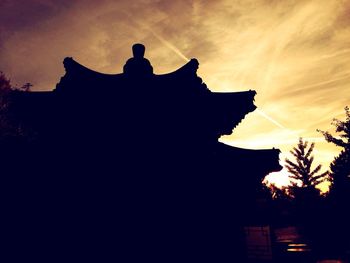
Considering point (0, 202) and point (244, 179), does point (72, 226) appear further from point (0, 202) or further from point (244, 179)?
point (244, 179)

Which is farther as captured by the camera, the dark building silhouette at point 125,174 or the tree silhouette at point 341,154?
the tree silhouette at point 341,154

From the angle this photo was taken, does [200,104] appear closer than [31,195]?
No

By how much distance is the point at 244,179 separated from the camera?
5.52 m

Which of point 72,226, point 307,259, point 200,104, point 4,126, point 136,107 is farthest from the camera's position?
point 4,126

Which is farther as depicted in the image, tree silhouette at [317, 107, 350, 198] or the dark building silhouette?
tree silhouette at [317, 107, 350, 198]

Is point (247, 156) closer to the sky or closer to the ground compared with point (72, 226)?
closer to the sky

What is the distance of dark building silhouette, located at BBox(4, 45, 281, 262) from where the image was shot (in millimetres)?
4602

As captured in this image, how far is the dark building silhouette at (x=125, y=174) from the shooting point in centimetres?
460

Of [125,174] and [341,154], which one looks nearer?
[125,174]

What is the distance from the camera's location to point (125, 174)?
4.77 m

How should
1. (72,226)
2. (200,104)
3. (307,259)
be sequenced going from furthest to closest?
(307,259) < (200,104) < (72,226)

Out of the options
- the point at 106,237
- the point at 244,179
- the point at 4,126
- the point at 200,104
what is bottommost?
the point at 106,237

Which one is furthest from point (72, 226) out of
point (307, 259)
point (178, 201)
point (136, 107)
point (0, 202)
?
point (307, 259)

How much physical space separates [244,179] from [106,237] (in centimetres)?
297
